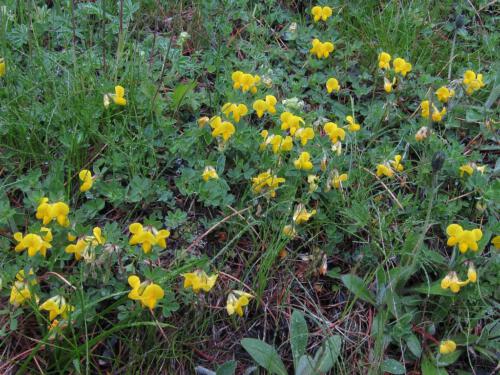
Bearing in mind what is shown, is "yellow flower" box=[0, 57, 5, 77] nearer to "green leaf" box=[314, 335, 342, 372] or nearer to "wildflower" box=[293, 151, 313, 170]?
"wildflower" box=[293, 151, 313, 170]

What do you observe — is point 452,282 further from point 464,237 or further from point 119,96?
point 119,96

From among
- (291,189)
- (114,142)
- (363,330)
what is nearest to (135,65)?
(114,142)

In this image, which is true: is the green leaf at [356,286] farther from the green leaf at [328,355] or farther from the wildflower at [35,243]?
the wildflower at [35,243]

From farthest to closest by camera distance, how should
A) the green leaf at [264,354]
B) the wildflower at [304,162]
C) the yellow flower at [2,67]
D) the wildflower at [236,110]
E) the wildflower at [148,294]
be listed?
the yellow flower at [2,67], the wildflower at [236,110], the wildflower at [304,162], the green leaf at [264,354], the wildflower at [148,294]

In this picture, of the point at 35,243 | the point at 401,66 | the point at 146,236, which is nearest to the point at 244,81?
the point at 401,66

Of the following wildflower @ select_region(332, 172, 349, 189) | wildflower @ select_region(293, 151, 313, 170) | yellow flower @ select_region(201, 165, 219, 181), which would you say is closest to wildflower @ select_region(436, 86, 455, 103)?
wildflower @ select_region(332, 172, 349, 189)

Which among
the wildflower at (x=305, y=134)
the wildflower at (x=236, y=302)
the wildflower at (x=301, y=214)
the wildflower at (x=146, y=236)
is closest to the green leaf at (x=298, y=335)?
the wildflower at (x=236, y=302)
